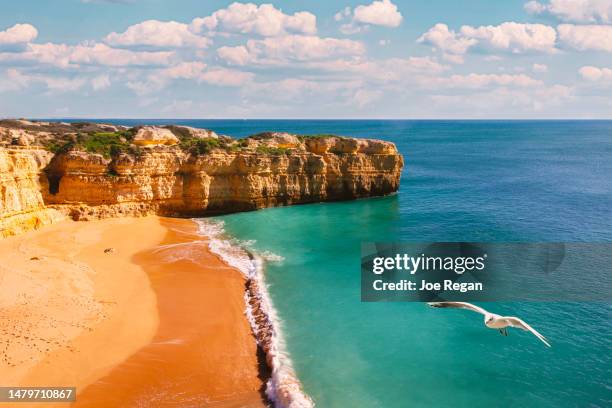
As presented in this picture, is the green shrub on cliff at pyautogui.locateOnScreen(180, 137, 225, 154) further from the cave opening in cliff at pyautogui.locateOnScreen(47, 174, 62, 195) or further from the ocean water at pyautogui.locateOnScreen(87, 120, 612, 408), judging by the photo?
the cave opening in cliff at pyautogui.locateOnScreen(47, 174, 62, 195)

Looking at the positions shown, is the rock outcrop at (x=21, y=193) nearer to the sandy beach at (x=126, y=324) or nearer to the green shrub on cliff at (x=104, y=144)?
the sandy beach at (x=126, y=324)

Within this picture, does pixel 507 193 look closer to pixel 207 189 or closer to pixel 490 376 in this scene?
pixel 207 189

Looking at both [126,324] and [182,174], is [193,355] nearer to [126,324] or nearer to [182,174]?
[126,324]

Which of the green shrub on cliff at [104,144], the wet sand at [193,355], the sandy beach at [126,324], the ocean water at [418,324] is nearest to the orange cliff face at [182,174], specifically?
the green shrub on cliff at [104,144]

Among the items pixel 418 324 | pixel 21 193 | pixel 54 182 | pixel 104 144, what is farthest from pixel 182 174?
pixel 418 324

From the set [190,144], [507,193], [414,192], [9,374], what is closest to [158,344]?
[9,374]

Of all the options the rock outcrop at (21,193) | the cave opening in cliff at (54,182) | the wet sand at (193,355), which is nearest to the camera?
the wet sand at (193,355)
